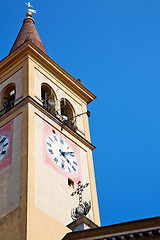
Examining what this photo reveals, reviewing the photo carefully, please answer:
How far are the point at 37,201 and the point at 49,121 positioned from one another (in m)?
5.68

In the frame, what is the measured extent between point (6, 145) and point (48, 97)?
15.7 ft

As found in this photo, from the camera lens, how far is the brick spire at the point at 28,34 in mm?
34256

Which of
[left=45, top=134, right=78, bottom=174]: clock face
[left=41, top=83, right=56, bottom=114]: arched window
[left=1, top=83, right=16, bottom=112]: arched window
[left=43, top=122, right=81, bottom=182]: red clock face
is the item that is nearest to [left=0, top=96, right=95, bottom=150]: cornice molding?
[left=43, top=122, right=81, bottom=182]: red clock face

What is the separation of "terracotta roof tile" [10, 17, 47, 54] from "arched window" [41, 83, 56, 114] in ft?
13.4

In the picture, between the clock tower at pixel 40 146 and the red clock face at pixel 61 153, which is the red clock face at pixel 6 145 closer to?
the clock tower at pixel 40 146

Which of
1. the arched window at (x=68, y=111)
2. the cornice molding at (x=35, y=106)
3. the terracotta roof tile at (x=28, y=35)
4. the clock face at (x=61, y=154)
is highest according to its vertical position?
the terracotta roof tile at (x=28, y=35)

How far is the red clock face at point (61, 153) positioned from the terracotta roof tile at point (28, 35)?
809cm

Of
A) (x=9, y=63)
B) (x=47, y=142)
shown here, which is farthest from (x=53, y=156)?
(x=9, y=63)

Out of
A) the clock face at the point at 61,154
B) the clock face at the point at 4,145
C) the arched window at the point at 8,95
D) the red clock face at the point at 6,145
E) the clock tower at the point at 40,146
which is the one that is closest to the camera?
the clock tower at the point at 40,146

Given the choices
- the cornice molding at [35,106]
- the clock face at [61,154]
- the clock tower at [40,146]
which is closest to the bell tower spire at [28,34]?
the clock tower at [40,146]

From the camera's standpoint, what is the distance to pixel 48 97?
99.1ft

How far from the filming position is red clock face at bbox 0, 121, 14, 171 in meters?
25.5

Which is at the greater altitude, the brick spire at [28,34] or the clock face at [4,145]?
the brick spire at [28,34]

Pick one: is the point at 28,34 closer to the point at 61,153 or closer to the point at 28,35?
the point at 28,35
